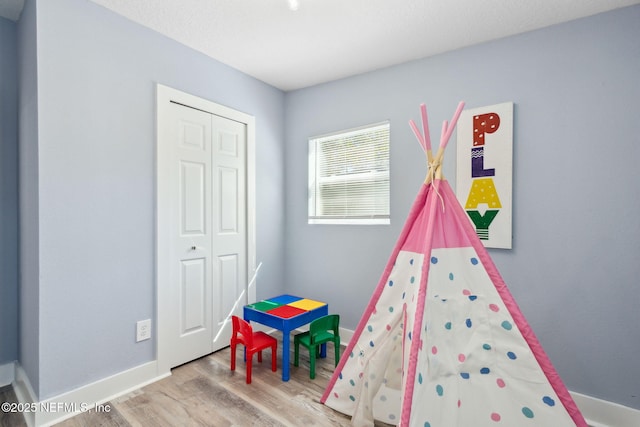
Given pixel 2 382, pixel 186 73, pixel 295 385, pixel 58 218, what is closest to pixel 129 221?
pixel 58 218

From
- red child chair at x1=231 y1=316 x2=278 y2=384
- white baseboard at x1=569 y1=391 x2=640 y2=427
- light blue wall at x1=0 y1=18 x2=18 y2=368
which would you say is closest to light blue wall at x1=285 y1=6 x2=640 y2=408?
white baseboard at x1=569 y1=391 x2=640 y2=427

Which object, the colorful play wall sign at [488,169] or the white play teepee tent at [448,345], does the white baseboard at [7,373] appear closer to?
the white play teepee tent at [448,345]

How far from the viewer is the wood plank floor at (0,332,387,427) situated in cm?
186

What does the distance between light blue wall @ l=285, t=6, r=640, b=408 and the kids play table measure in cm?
130

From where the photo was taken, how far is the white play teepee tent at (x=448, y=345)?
1.52 m

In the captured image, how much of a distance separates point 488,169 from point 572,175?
0.49 metres

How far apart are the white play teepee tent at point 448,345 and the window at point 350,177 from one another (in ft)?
3.38

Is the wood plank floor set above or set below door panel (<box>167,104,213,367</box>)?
below

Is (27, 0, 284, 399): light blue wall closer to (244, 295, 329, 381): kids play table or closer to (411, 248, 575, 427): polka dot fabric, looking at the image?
(244, 295, 329, 381): kids play table

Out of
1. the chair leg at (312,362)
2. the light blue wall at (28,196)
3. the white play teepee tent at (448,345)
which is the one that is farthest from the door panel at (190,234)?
the white play teepee tent at (448,345)

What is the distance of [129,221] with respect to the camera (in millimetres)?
2191

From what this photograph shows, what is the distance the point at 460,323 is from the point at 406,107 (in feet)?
5.91

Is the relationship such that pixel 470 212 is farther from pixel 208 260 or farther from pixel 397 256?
pixel 208 260

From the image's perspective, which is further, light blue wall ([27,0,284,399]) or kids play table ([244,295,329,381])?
kids play table ([244,295,329,381])
